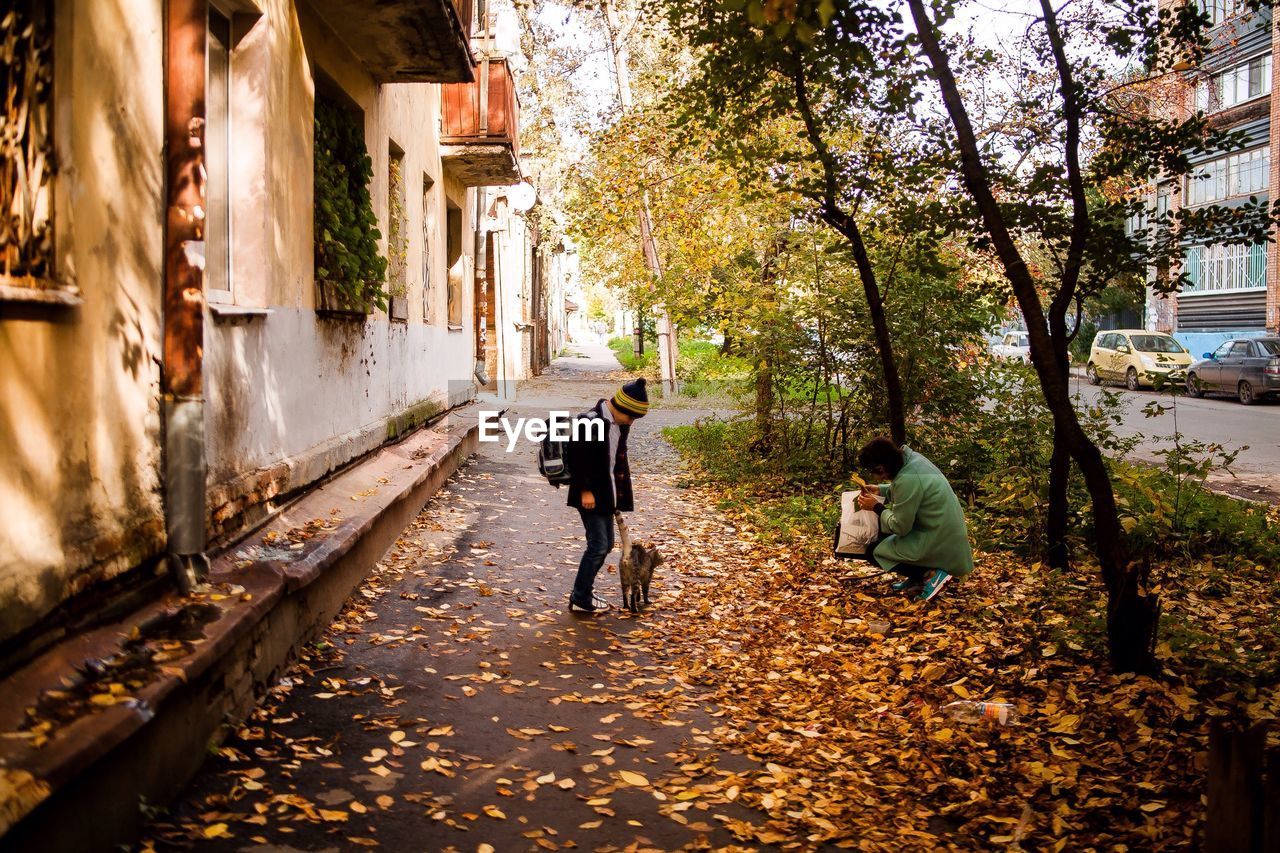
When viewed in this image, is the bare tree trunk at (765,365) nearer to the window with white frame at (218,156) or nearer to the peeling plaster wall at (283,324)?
the peeling plaster wall at (283,324)

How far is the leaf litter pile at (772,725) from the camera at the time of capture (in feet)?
13.4

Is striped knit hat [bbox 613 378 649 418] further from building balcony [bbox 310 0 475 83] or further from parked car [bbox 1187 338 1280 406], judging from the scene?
parked car [bbox 1187 338 1280 406]

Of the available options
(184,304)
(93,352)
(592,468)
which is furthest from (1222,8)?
(93,352)

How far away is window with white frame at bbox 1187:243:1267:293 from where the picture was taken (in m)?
35.5

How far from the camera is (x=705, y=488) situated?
1310 cm

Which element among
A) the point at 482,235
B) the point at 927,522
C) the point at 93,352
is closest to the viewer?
the point at 93,352

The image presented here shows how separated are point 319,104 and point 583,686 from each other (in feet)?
19.2

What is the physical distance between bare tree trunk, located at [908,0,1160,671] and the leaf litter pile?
0.74ft

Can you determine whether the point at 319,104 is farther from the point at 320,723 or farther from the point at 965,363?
the point at 965,363

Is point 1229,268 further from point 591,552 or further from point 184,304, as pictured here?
point 184,304

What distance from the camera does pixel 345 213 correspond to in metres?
9.30

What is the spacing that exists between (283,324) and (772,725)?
444cm

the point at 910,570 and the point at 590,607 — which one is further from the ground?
the point at 910,570

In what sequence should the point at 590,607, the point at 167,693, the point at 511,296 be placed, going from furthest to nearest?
the point at 511,296 → the point at 590,607 → the point at 167,693
